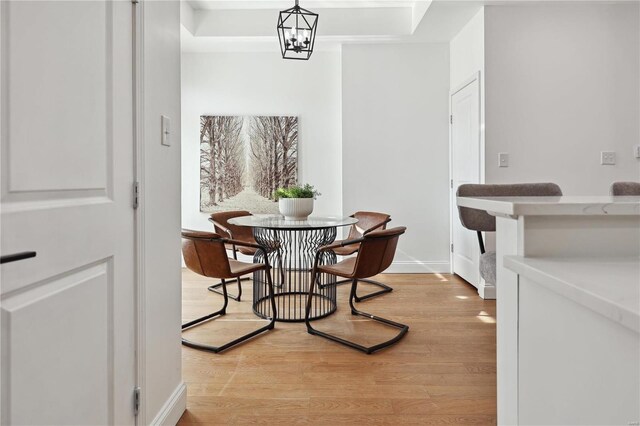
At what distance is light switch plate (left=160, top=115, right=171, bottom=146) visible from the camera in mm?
1522

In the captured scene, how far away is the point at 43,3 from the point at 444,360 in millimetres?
2325

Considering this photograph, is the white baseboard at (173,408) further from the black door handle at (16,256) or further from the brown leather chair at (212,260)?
the black door handle at (16,256)

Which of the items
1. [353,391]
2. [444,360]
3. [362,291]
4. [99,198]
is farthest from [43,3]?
[362,291]

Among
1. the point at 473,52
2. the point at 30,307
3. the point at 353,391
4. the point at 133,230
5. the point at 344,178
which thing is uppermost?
the point at 473,52

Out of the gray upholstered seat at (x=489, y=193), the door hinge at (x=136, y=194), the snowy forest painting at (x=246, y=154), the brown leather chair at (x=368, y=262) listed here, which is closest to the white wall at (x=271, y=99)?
the snowy forest painting at (x=246, y=154)

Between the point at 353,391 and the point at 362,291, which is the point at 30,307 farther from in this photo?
the point at 362,291

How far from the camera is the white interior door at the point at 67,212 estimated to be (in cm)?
81

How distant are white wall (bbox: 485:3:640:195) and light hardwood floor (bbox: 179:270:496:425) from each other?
1469 mm

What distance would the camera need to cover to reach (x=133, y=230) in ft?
4.33

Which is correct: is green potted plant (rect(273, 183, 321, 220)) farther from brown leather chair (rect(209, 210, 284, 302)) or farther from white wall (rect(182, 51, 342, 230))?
white wall (rect(182, 51, 342, 230))

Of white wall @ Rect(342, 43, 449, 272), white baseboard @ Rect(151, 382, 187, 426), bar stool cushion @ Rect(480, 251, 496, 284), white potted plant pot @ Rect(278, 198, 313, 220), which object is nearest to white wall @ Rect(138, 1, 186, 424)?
white baseboard @ Rect(151, 382, 187, 426)

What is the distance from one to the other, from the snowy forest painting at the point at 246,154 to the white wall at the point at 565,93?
234cm

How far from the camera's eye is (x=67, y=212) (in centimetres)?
97

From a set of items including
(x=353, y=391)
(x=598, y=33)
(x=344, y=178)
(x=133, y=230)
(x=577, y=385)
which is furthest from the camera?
(x=344, y=178)
